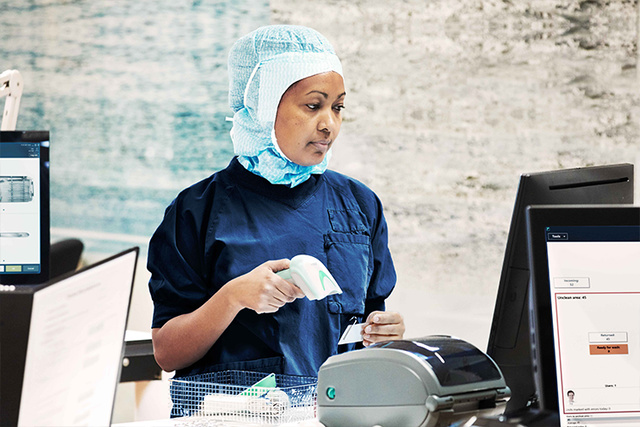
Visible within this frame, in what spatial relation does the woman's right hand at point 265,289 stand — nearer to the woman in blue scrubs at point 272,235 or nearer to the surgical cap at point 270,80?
the woman in blue scrubs at point 272,235

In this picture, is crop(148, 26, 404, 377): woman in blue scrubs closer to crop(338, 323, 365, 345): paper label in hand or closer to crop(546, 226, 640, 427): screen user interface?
crop(338, 323, 365, 345): paper label in hand

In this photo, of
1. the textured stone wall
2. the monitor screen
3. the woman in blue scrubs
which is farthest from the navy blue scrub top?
the textured stone wall

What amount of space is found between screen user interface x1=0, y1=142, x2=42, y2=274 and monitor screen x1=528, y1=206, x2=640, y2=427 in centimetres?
111

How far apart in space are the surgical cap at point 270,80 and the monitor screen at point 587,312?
746 mm

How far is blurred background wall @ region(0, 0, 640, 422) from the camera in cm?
278

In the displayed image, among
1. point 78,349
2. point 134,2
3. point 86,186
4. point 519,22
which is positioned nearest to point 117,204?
point 86,186

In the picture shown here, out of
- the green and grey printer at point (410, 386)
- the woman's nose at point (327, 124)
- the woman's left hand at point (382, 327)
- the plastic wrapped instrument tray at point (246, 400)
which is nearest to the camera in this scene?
the green and grey printer at point (410, 386)

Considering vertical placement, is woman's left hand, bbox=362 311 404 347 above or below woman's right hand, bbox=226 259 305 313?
below

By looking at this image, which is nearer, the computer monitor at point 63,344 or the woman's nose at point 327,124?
the computer monitor at point 63,344

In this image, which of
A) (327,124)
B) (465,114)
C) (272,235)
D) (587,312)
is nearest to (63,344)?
(587,312)

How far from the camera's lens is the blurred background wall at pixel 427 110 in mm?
2779

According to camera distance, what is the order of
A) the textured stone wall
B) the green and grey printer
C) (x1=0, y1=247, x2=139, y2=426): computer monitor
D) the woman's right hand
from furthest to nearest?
the textured stone wall → the woman's right hand → the green and grey printer → (x1=0, y1=247, x2=139, y2=426): computer monitor

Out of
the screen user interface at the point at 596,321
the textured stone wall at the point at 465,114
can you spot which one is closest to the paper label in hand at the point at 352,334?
the screen user interface at the point at 596,321

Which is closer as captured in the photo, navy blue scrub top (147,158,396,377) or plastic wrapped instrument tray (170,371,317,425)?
plastic wrapped instrument tray (170,371,317,425)
